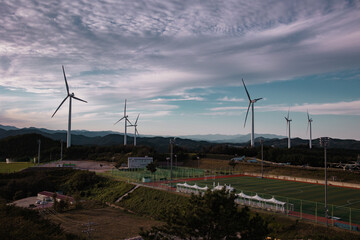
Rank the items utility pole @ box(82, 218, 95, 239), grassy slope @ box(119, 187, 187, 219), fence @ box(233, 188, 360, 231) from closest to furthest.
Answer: fence @ box(233, 188, 360, 231) → utility pole @ box(82, 218, 95, 239) → grassy slope @ box(119, 187, 187, 219)

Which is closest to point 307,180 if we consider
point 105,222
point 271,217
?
point 271,217

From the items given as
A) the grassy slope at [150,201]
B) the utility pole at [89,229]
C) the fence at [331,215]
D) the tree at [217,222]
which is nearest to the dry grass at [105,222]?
the utility pole at [89,229]

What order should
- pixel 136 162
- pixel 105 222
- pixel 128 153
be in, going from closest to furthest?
pixel 105 222 → pixel 136 162 → pixel 128 153

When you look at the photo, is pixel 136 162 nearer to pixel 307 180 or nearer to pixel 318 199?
pixel 307 180

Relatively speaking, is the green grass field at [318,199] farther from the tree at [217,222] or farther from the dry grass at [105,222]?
the tree at [217,222]

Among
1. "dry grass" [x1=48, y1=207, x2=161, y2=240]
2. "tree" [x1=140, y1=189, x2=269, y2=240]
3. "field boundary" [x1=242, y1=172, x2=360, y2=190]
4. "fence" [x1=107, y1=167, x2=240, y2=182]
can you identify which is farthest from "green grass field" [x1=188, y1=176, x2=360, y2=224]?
"fence" [x1=107, y1=167, x2=240, y2=182]

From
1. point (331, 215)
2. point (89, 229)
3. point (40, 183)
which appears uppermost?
point (331, 215)

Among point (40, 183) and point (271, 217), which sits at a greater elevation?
point (271, 217)

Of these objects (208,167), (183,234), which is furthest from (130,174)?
(183,234)

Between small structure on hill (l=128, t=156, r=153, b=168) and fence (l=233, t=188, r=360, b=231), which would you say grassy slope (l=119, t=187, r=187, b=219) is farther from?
small structure on hill (l=128, t=156, r=153, b=168)
